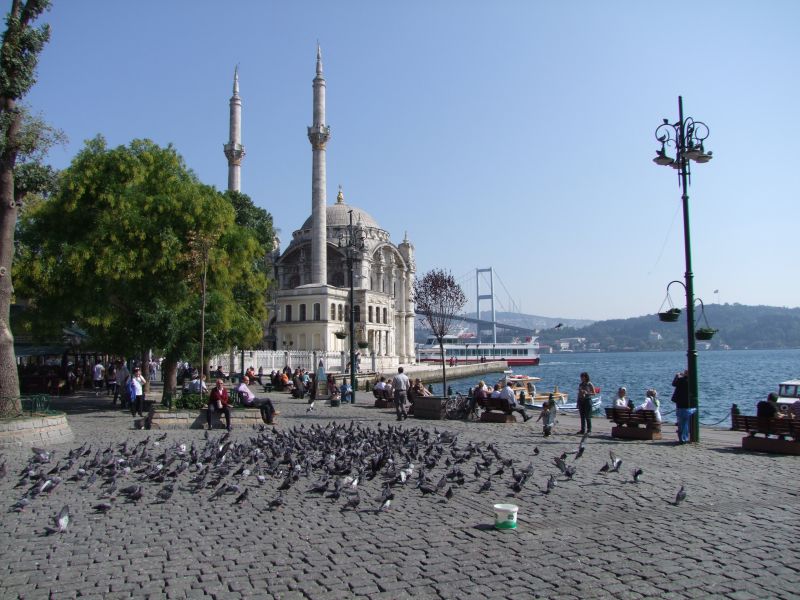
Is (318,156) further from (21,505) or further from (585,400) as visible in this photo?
(21,505)

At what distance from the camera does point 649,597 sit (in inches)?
192

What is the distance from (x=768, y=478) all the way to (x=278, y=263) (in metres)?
68.6

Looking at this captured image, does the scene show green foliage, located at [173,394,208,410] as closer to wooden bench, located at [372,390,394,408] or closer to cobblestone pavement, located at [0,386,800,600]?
wooden bench, located at [372,390,394,408]

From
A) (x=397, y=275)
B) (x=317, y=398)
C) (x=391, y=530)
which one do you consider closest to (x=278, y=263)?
(x=397, y=275)

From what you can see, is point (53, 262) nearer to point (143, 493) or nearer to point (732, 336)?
point (143, 493)

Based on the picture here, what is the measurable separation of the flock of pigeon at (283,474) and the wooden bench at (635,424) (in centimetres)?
271

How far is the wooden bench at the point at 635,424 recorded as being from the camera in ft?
43.0

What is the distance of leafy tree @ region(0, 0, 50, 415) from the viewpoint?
509 inches

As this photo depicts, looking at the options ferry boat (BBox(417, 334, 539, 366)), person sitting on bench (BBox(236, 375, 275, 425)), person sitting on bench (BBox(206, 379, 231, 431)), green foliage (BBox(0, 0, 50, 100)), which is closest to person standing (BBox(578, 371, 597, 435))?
person sitting on bench (BBox(236, 375, 275, 425))

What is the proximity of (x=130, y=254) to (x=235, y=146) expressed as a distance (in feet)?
111

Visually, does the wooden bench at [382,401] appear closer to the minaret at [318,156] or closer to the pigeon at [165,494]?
the pigeon at [165,494]

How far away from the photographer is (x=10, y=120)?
42.9ft

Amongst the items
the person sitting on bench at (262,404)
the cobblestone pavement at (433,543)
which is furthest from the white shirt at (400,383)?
the cobblestone pavement at (433,543)

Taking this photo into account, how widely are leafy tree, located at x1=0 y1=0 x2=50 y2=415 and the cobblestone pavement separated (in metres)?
4.78
